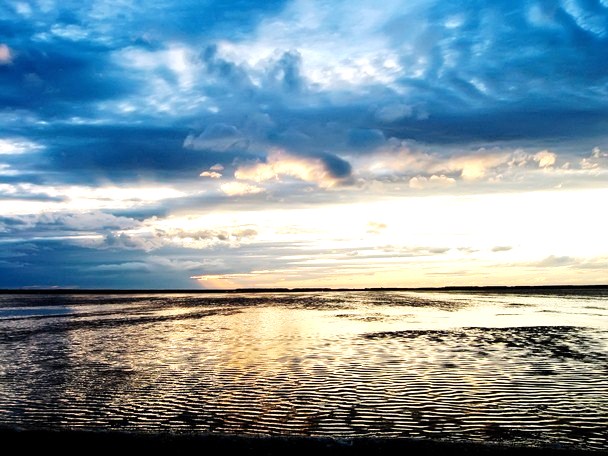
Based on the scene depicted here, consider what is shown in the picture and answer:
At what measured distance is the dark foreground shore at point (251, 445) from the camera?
12.6m

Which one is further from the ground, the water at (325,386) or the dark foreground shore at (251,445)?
the dark foreground shore at (251,445)

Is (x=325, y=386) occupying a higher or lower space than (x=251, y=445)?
lower

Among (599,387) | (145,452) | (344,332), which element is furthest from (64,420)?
(344,332)

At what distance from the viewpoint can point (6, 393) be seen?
20.7 metres

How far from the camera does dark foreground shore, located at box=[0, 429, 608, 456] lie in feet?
41.4

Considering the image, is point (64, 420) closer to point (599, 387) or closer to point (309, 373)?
point (309, 373)

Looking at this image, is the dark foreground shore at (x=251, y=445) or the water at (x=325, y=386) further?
the water at (x=325, y=386)

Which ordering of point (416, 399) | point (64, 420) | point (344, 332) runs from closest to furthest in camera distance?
point (64, 420), point (416, 399), point (344, 332)

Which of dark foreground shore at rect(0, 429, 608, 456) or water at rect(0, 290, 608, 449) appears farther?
water at rect(0, 290, 608, 449)

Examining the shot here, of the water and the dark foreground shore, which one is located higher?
the dark foreground shore

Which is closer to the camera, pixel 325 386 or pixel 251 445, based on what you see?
pixel 251 445

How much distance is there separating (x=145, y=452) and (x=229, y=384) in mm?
9220

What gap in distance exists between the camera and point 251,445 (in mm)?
13172

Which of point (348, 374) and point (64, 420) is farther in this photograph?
point (348, 374)
